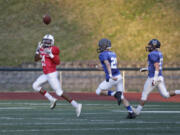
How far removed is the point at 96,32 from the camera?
125 feet

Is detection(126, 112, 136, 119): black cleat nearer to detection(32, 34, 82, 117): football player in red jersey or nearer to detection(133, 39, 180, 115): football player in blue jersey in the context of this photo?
detection(133, 39, 180, 115): football player in blue jersey

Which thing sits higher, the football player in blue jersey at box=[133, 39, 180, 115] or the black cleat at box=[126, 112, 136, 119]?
the football player in blue jersey at box=[133, 39, 180, 115]

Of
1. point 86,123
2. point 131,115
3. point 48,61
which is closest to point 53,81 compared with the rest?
point 48,61

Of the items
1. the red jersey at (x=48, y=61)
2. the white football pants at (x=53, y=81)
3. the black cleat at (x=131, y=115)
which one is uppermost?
the red jersey at (x=48, y=61)

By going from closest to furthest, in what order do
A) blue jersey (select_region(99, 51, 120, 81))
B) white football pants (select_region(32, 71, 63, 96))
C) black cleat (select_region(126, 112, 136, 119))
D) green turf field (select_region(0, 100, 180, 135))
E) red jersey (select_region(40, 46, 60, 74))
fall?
green turf field (select_region(0, 100, 180, 135)), black cleat (select_region(126, 112, 136, 119)), blue jersey (select_region(99, 51, 120, 81)), white football pants (select_region(32, 71, 63, 96)), red jersey (select_region(40, 46, 60, 74))

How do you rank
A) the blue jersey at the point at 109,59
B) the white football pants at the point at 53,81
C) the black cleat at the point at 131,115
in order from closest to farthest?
1. the black cleat at the point at 131,115
2. the blue jersey at the point at 109,59
3. the white football pants at the point at 53,81

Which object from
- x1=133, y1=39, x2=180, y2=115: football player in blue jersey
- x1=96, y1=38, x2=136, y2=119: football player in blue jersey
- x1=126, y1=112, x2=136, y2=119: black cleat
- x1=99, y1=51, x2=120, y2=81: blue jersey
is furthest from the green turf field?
x1=99, y1=51, x2=120, y2=81: blue jersey

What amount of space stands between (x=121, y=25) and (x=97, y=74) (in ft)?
41.3

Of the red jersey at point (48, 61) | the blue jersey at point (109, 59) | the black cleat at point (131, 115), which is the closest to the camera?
the black cleat at point (131, 115)

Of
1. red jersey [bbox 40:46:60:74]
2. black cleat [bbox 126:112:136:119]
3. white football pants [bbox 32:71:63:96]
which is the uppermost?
red jersey [bbox 40:46:60:74]

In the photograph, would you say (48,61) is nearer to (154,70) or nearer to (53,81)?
(53,81)

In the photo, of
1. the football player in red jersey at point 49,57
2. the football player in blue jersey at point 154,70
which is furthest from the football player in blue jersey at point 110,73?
the football player in red jersey at point 49,57

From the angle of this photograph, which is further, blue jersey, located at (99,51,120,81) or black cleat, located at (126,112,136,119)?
blue jersey, located at (99,51,120,81)

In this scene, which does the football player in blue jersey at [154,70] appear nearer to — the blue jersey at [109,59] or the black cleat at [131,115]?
the black cleat at [131,115]
